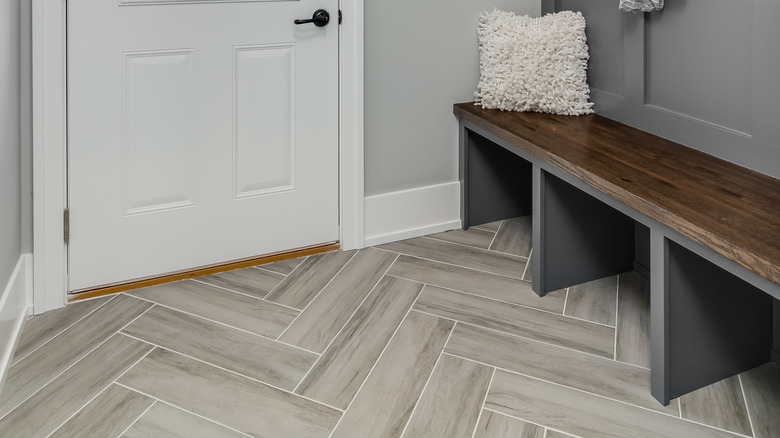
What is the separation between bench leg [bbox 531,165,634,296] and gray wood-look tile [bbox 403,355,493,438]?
0.52 m

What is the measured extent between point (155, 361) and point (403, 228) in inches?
45.7

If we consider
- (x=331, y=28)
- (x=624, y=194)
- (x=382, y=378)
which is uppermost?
(x=331, y=28)

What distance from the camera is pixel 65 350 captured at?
66.0 inches

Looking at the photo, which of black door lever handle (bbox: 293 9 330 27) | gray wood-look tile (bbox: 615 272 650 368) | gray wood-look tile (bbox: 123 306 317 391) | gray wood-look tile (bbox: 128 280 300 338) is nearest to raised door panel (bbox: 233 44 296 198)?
black door lever handle (bbox: 293 9 330 27)

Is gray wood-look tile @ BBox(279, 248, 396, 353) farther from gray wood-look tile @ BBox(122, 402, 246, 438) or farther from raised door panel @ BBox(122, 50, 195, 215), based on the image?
raised door panel @ BBox(122, 50, 195, 215)

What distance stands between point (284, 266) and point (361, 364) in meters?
0.73

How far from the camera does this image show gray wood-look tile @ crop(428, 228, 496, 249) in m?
2.43

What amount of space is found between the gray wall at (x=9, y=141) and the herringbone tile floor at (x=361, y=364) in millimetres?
264

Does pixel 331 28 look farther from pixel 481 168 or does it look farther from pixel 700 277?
pixel 700 277

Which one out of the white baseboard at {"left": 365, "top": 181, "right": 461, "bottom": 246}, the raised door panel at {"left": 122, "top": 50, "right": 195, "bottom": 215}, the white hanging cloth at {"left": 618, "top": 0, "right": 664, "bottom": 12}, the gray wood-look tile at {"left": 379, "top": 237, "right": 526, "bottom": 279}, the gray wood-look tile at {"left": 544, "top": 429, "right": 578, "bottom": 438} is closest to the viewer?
the gray wood-look tile at {"left": 544, "top": 429, "right": 578, "bottom": 438}

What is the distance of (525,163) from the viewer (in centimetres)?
260

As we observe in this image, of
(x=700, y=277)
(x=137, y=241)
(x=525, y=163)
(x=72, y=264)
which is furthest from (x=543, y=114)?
(x=72, y=264)

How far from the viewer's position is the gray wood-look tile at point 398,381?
137 centimetres

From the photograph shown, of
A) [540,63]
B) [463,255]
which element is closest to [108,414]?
[463,255]
